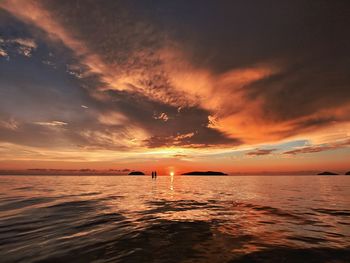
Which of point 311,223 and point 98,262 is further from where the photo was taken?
point 311,223

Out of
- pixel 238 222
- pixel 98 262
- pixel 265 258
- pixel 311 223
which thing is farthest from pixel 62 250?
pixel 311 223

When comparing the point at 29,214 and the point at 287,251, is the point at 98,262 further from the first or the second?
the point at 29,214

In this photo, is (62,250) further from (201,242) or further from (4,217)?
(4,217)

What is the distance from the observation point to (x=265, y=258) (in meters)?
8.41

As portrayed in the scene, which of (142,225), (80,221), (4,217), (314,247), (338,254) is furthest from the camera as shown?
(4,217)

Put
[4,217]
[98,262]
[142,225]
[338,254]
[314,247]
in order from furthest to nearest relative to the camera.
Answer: [4,217] → [142,225] → [314,247] → [338,254] → [98,262]

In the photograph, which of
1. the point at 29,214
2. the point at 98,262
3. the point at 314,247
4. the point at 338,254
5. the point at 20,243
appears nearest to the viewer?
the point at 98,262

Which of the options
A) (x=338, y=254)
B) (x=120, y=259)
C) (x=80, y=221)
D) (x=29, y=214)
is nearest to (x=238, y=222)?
(x=338, y=254)

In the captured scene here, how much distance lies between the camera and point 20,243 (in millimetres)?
10406

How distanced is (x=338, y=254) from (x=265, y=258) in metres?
2.95

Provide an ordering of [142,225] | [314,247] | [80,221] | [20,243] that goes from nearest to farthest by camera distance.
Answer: [314,247] → [20,243] → [142,225] → [80,221]

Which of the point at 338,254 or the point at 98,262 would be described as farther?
the point at 338,254

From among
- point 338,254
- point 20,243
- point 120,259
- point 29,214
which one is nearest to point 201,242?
point 120,259

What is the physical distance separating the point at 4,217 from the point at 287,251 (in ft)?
58.8
